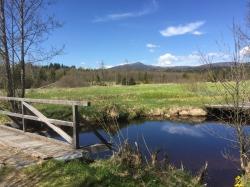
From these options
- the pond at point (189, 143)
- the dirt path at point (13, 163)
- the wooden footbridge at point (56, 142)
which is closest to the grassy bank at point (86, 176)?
the dirt path at point (13, 163)

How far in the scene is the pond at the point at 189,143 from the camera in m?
12.0

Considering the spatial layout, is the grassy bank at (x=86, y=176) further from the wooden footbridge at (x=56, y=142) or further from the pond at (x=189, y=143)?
the pond at (x=189, y=143)

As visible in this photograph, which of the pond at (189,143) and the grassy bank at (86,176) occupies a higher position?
the grassy bank at (86,176)

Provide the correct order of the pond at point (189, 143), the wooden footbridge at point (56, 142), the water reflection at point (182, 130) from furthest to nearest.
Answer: the water reflection at point (182, 130) < the pond at point (189, 143) < the wooden footbridge at point (56, 142)

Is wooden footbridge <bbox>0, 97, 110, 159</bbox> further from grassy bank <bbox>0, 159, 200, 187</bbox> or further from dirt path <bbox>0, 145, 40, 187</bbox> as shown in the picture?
grassy bank <bbox>0, 159, 200, 187</bbox>

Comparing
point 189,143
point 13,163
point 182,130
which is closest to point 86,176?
point 13,163

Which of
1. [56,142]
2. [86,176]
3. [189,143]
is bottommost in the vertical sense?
[189,143]

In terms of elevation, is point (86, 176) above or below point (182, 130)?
above

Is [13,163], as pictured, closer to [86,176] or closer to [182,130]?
[86,176]

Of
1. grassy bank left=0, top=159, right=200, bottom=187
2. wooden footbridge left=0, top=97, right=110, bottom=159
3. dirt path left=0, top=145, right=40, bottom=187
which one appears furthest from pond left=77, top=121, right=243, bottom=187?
dirt path left=0, top=145, right=40, bottom=187

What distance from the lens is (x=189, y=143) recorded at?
17359mm

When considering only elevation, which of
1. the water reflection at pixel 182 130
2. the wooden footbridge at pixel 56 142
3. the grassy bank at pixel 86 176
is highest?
the wooden footbridge at pixel 56 142

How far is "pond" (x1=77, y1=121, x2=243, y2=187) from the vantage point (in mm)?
12023

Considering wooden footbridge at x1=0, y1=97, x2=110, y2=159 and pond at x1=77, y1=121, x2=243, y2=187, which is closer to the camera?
wooden footbridge at x1=0, y1=97, x2=110, y2=159
